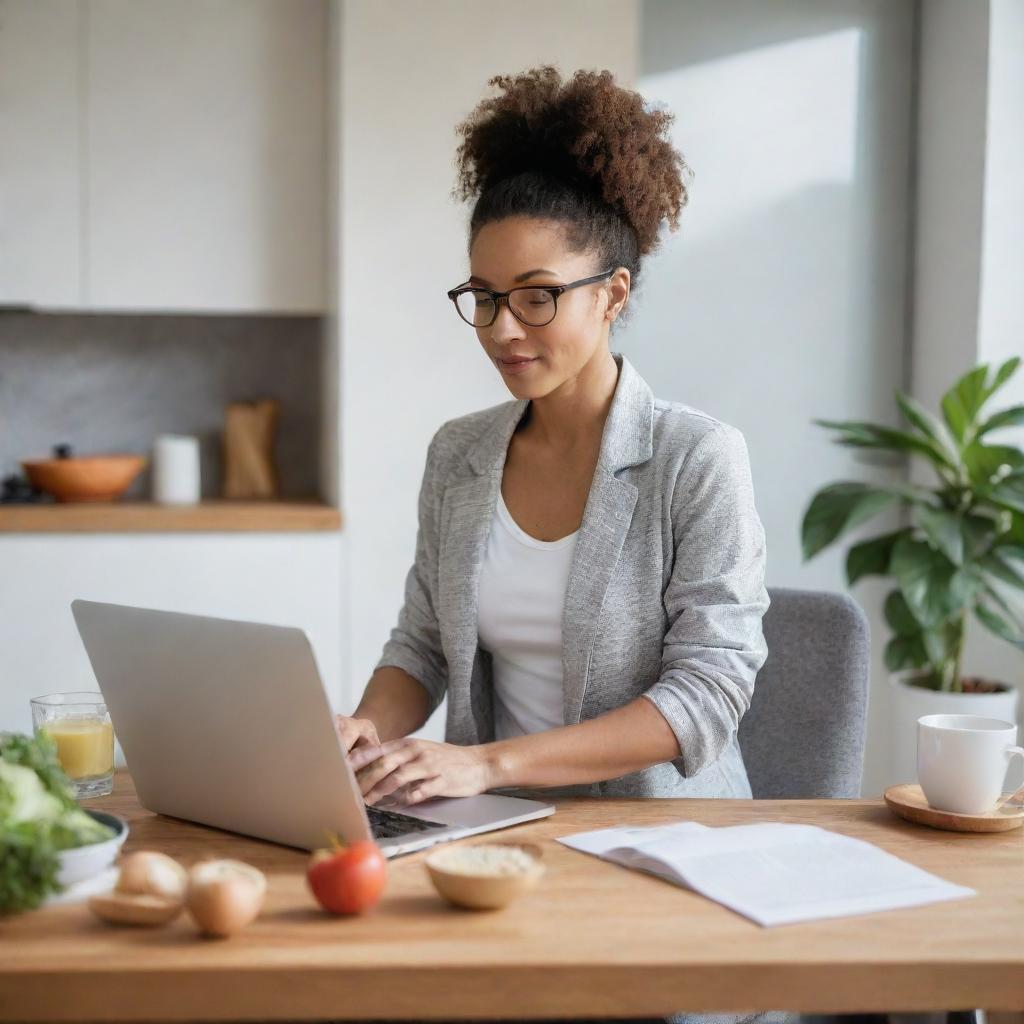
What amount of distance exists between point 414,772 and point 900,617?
1.97 meters

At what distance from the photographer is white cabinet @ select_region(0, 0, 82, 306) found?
3322 mm

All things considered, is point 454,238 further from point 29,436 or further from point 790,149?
point 29,436

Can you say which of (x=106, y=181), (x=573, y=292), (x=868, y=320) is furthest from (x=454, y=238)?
(x=573, y=292)

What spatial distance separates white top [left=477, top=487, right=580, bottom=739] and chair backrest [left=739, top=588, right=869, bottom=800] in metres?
0.28

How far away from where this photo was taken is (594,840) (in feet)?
4.19

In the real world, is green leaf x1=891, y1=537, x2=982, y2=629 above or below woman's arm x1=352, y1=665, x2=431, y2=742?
above

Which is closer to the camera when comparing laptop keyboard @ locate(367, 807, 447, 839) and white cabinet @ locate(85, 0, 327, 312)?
laptop keyboard @ locate(367, 807, 447, 839)

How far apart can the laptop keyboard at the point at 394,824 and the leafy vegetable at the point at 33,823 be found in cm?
26

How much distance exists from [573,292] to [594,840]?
716 mm

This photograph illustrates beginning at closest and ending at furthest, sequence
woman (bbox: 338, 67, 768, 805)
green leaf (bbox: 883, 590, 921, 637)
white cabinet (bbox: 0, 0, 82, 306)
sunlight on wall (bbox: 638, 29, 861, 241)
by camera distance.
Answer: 1. woman (bbox: 338, 67, 768, 805)
2. green leaf (bbox: 883, 590, 921, 637)
3. white cabinet (bbox: 0, 0, 82, 306)
4. sunlight on wall (bbox: 638, 29, 861, 241)

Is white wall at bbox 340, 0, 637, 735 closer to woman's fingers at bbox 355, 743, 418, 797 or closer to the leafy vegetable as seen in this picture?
woman's fingers at bbox 355, 743, 418, 797

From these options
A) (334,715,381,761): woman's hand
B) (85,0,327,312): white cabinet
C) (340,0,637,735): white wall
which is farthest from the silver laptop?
(85,0,327,312): white cabinet

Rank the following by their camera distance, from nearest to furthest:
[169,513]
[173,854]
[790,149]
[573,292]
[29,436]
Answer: [173,854] → [573,292] → [169,513] → [790,149] → [29,436]

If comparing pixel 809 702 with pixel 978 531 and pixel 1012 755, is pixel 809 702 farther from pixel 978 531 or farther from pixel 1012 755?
pixel 978 531
